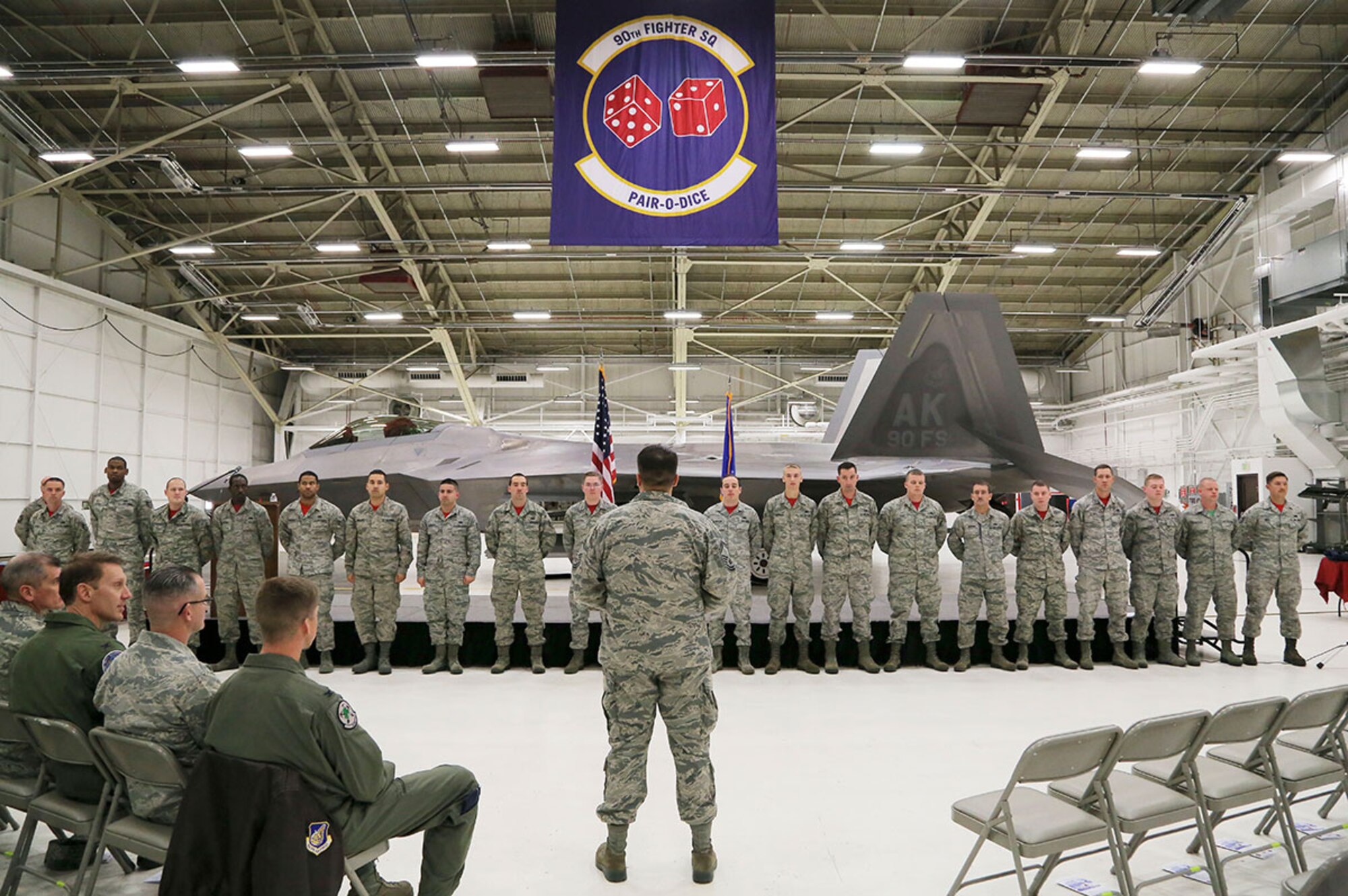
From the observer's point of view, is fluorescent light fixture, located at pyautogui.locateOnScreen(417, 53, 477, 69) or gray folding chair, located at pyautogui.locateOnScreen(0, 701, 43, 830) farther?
fluorescent light fixture, located at pyautogui.locateOnScreen(417, 53, 477, 69)

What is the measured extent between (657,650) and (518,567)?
3.91 m

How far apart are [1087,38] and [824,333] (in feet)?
34.4

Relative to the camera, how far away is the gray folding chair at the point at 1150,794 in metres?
2.90

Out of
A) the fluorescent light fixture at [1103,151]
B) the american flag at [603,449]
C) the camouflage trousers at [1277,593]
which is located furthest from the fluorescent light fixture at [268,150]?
the camouflage trousers at [1277,593]

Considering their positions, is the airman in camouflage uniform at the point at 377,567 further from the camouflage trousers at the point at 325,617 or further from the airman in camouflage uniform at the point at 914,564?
the airman in camouflage uniform at the point at 914,564

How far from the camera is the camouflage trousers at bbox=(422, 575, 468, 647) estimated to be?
23.4 feet

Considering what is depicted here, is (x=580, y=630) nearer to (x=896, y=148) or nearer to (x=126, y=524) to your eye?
(x=126, y=524)

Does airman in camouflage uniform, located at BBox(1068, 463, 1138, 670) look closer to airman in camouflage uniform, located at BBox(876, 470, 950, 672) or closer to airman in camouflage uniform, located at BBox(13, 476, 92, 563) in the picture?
airman in camouflage uniform, located at BBox(876, 470, 950, 672)

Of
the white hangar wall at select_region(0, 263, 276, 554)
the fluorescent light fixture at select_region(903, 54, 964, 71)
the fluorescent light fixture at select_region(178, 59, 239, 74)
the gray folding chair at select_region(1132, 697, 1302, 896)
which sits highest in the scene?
the fluorescent light fixture at select_region(903, 54, 964, 71)

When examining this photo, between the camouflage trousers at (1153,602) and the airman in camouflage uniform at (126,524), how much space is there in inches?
375

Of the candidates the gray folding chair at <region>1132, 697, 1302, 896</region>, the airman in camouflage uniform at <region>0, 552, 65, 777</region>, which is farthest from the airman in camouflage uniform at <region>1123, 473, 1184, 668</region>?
the airman in camouflage uniform at <region>0, 552, 65, 777</region>

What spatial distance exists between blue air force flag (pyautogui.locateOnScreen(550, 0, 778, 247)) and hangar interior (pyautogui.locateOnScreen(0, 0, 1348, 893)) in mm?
3941

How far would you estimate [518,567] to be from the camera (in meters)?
7.04

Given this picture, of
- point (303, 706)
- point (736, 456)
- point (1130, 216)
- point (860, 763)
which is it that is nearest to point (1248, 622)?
point (860, 763)
